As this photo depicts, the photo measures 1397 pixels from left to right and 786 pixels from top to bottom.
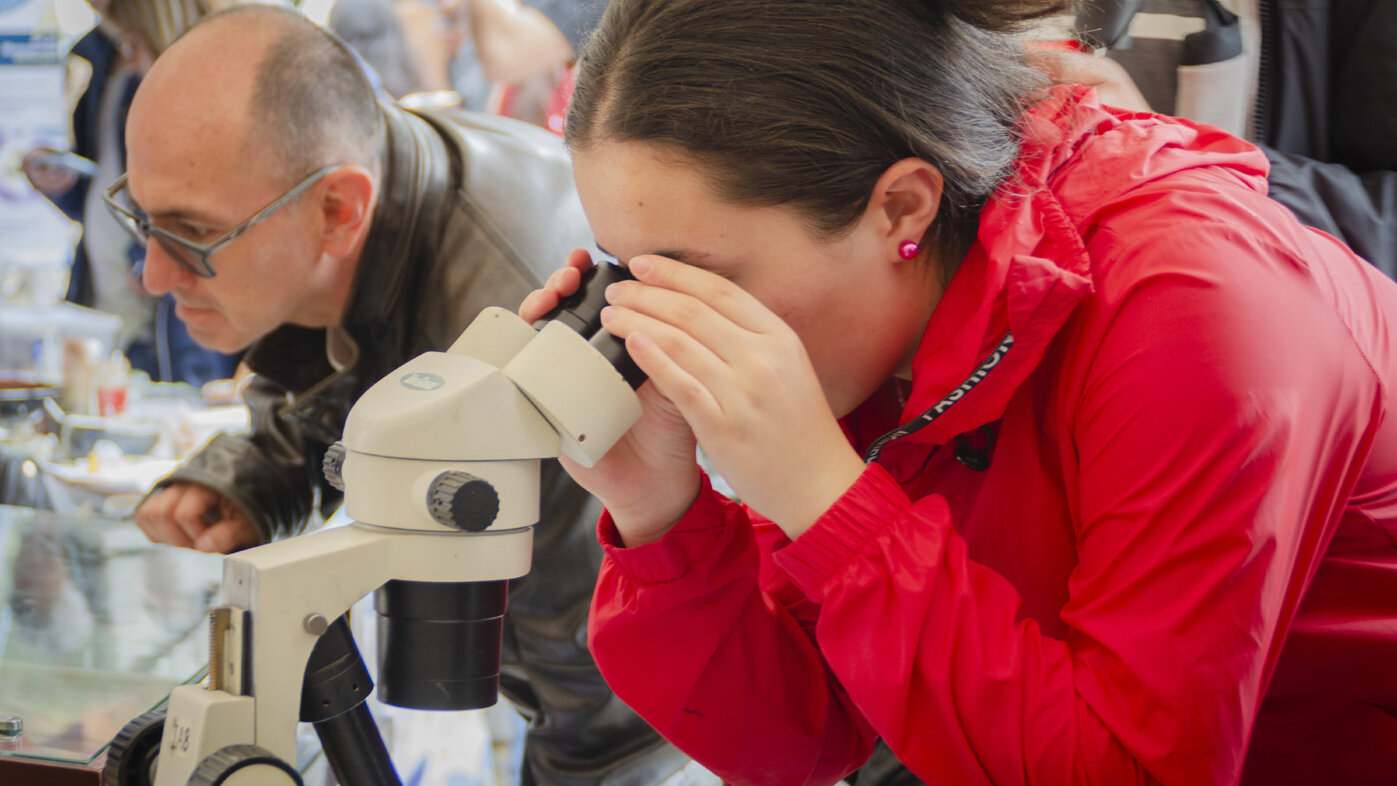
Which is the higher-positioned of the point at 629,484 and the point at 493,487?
the point at 493,487

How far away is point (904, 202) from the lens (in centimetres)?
89

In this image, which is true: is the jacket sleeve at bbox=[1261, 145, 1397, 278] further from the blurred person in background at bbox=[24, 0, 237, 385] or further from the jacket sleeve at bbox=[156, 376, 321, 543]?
the blurred person in background at bbox=[24, 0, 237, 385]

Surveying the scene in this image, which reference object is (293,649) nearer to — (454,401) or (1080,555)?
(454,401)

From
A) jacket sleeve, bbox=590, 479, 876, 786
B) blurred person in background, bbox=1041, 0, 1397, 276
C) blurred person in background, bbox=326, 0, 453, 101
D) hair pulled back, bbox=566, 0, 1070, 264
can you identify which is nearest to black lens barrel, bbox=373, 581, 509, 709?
jacket sleeve, bbox=590, 479, 876, 786

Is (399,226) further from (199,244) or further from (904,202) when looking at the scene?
(904,202)

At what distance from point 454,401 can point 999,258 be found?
43 cm

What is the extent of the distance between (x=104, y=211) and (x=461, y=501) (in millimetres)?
3018

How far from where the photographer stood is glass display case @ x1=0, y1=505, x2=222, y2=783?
3.16 feet

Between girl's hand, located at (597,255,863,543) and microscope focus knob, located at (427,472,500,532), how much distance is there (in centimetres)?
16

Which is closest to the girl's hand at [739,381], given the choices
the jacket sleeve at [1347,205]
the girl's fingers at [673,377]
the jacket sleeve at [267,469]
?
A: the girl's fingers at [673,377]

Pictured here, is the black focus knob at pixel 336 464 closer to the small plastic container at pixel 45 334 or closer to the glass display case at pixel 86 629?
the glass display case at pixel 86 629

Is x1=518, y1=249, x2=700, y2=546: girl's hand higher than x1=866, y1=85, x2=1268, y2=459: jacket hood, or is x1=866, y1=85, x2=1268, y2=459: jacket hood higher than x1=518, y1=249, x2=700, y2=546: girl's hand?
x1=866, y1=85, x2=1268, y2=459: jacket hood

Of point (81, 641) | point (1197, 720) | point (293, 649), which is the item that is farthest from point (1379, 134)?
point (81, 641)

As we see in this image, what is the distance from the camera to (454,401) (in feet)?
2.37
